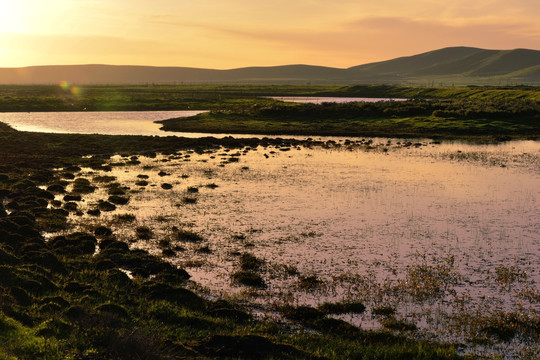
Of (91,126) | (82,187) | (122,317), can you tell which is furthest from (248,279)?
(91,126)

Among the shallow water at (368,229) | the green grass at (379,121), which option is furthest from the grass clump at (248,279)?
the green grass at (379,121)

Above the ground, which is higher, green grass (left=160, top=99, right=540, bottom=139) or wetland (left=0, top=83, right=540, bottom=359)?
green grass (left=160, top=99, right=540, bottom=139)

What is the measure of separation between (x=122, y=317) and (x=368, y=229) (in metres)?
16.4

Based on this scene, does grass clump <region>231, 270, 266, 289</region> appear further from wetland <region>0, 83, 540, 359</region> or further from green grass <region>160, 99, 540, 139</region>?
green grass <region>160, 99, 540, 139</region>

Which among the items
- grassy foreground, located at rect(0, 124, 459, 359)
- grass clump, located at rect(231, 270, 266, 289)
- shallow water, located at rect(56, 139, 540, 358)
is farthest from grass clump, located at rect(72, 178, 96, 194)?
grass clump, located at rect(231, 270, 266, 289)

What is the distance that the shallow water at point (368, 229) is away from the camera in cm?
1891

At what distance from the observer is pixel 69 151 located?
61.8 meters

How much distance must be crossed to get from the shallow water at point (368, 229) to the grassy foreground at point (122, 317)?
4.55 feet

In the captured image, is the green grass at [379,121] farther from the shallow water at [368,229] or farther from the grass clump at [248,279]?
the grass clump at [248,279]

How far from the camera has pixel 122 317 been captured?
51.8 ft

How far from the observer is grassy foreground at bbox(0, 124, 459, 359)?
12.9 metres

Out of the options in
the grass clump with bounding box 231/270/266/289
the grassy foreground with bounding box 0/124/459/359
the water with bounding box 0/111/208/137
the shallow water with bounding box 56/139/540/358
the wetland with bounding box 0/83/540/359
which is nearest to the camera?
the grassy foreground with bounding box 0/124/459/359

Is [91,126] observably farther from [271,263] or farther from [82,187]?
[271,263]

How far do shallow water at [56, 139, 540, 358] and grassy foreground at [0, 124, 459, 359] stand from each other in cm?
139
